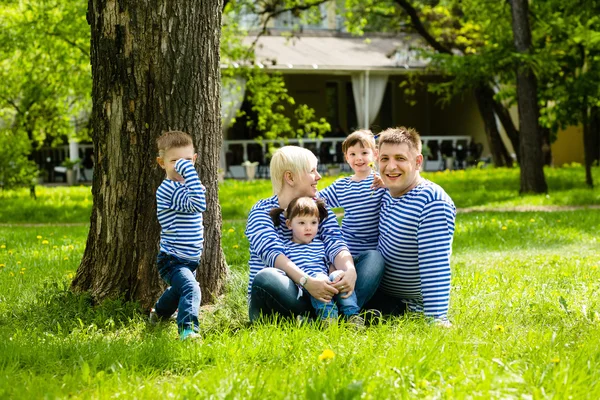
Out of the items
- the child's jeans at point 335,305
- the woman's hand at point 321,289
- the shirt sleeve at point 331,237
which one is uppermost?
the shirt sleeve at point 331,237

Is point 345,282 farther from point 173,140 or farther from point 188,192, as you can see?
point 173,140

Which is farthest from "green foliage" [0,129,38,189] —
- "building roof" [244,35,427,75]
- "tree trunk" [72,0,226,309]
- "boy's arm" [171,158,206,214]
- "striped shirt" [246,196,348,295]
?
"striped shirt" [246,196,348,295]

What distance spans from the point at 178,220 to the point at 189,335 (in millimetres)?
855

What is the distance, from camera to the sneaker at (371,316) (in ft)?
15.0

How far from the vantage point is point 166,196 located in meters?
4.72

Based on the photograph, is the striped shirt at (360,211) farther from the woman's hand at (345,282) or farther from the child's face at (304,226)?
the woman's hand at (345,282)

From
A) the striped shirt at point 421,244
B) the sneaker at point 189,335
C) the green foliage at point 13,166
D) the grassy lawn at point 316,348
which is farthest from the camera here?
the green foliage at point 13,166

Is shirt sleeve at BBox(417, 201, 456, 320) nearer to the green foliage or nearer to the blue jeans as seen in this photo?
the blue jeans

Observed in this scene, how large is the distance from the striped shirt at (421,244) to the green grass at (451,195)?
8423mm

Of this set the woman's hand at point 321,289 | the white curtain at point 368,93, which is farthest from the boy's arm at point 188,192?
the white curtain at point 368,93

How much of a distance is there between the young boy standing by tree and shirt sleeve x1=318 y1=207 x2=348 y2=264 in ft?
2.41

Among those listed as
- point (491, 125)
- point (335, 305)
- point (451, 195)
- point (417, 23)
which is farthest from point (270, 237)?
point (491, 125)

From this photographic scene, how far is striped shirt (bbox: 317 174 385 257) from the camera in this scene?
4.92 metres

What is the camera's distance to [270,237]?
4.58 metres
